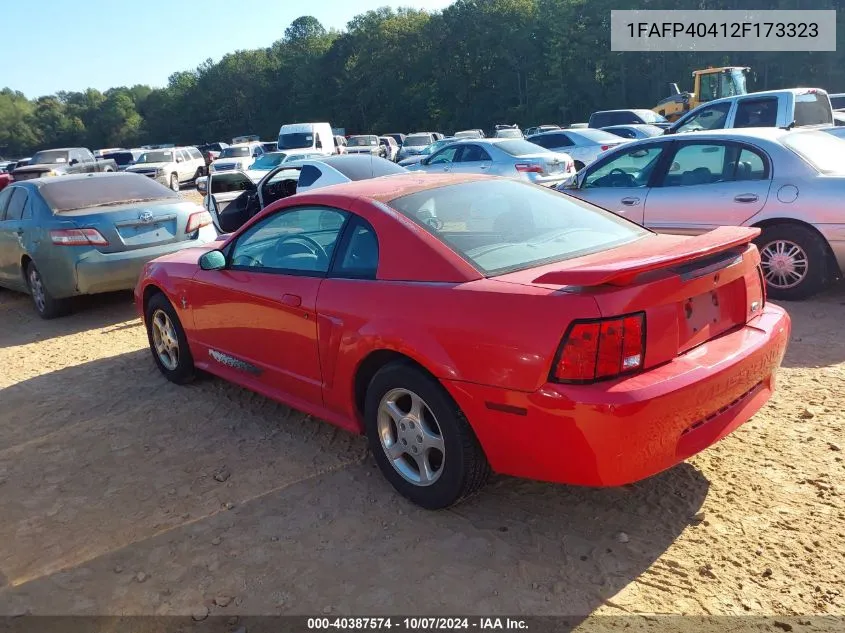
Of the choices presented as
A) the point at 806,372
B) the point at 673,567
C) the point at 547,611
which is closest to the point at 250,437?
the point at 547,611

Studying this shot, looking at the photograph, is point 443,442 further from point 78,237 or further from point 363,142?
point 363,142

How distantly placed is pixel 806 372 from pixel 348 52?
80457mm

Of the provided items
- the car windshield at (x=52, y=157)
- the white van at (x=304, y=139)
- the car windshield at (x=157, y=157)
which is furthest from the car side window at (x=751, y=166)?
the car windshield at (x=52, y=157)

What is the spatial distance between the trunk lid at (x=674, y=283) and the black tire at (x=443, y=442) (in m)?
0.59

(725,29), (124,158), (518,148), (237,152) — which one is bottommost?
(518,148)

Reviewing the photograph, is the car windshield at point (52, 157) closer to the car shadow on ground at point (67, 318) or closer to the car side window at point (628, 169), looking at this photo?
the car shadow on ground at point (67, 318)

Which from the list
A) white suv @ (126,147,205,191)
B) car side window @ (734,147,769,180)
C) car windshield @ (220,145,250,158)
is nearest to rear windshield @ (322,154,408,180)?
car side window @ (734,147,769,180)

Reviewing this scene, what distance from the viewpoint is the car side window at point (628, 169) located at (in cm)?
691

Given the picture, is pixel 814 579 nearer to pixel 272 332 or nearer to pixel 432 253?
pixel 432 253

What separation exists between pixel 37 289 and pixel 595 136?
14.1 meters

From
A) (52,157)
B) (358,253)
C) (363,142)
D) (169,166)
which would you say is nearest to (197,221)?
(358,253)

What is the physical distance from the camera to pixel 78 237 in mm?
6965

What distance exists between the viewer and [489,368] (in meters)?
2.68

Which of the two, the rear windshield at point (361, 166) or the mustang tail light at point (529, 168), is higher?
the rear windshield at point (361, 166)
